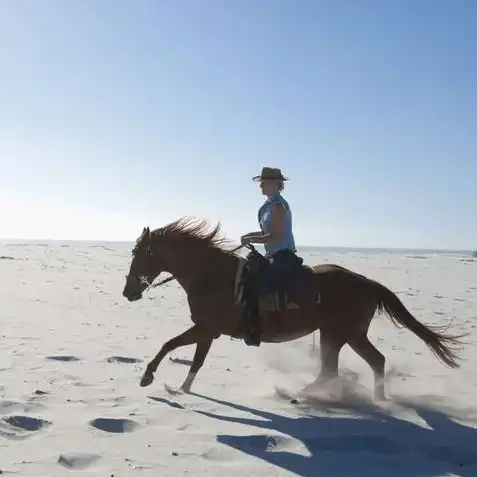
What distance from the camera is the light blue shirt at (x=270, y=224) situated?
679 cm

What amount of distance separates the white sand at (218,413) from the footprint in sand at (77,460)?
1 centimetres

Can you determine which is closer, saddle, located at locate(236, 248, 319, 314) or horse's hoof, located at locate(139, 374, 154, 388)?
horse's hoof, located at locate(139, 374, 154, 388)

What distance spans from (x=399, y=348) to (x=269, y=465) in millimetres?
6435

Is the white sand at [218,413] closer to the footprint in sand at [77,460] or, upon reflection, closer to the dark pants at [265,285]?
the footprint in sand at [77,460]

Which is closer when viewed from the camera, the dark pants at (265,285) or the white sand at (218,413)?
the white sand at (218,413)

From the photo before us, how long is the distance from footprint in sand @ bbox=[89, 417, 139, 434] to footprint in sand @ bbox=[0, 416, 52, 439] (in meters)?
0.40

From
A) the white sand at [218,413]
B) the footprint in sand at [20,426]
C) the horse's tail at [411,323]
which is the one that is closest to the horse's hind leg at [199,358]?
the white sand at [218,413]

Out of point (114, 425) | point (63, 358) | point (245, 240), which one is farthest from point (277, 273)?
point (63, 358)

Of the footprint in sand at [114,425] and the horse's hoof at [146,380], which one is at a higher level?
the horse's hoof at [146,380]

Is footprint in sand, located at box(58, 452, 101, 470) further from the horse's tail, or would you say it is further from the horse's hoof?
the horse's tail

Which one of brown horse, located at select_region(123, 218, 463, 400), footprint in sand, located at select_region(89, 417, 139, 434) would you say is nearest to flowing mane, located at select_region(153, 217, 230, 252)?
brown horse, located at select_region(123, 218, 463, 400)

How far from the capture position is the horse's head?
283 inches

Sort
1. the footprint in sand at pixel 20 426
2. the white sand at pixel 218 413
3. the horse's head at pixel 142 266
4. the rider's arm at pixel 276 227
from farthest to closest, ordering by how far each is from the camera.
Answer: the horse's head at pixel 142 266 → the rider's arm at pixel 276 227 → the footprint in sand at pixel 20 426 → the white sand at pixel 218 413

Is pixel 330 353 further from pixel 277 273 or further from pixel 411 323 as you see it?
pixel 277 273
